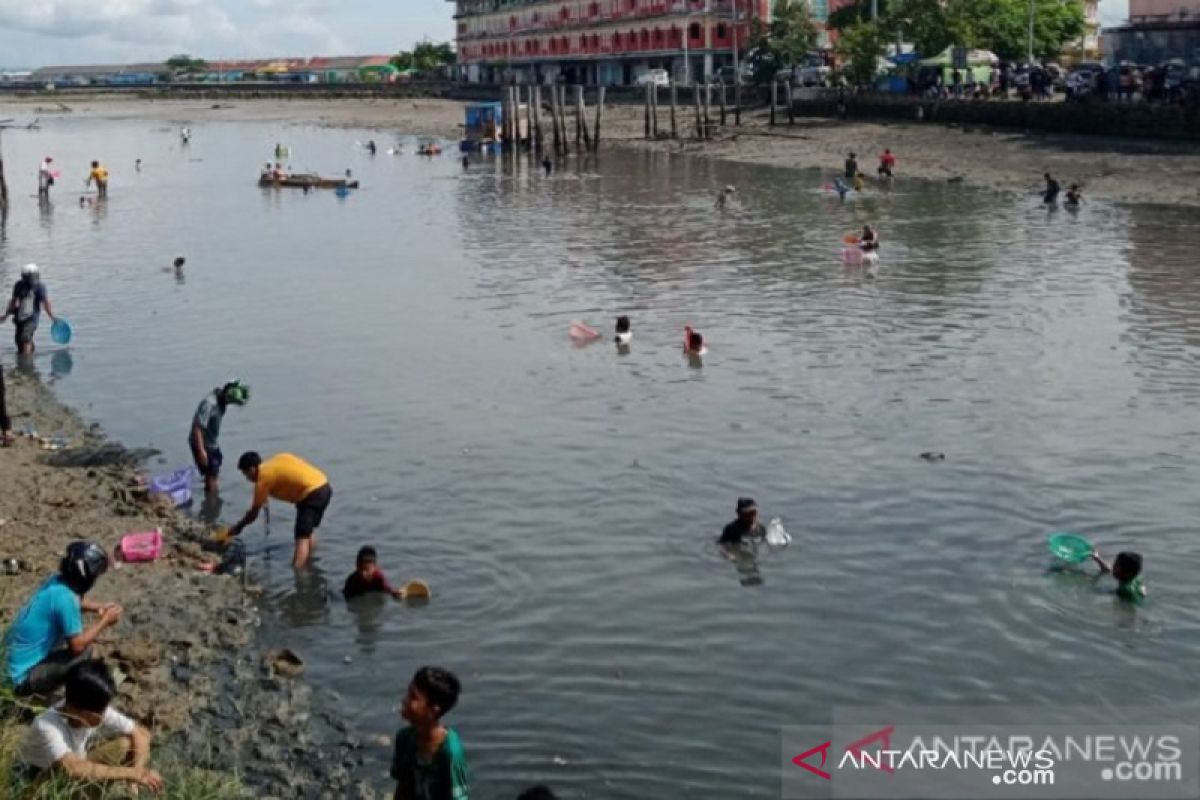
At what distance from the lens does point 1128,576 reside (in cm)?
1292

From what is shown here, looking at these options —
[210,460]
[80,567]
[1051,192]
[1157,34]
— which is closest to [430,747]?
[80,567]

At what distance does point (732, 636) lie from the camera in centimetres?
1249

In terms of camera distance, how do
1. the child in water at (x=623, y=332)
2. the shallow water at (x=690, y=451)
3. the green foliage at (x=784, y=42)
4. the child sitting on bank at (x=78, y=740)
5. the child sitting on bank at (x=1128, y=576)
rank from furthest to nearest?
the green foliage at (x=784, y=42) → the child in water at (x=623, y=332) → the child sitting on bank at (x=1128, y=576) → the shallow water at (x=690, y=451) → the child sitting on bank at (x=78, y=740)

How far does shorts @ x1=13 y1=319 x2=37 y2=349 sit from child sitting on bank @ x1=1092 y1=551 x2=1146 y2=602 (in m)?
18.2

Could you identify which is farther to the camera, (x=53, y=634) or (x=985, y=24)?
(x=985, y=24)

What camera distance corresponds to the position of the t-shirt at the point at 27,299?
23.6 m

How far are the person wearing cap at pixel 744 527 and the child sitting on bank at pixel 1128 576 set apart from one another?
11.3 ft

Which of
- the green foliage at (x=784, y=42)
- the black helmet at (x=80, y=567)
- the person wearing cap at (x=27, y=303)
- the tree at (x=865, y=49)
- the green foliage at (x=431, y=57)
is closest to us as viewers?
the black helmet at (x=80, y=567)

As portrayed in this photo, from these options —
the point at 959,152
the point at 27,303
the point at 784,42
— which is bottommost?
the point at 27,303

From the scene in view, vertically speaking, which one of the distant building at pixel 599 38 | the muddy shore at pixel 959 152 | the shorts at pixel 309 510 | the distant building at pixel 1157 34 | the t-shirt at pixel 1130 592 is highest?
the distant building at pixel 599 38

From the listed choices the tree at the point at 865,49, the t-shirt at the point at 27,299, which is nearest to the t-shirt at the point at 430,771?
the t-shirt at the point at 27,299

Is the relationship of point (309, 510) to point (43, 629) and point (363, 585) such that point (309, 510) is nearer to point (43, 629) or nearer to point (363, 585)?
point (363, 585)

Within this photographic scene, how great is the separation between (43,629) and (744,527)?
22.9ft

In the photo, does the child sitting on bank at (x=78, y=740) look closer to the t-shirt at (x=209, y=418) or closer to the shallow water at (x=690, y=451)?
the shallow water at (x=690, y=451)
